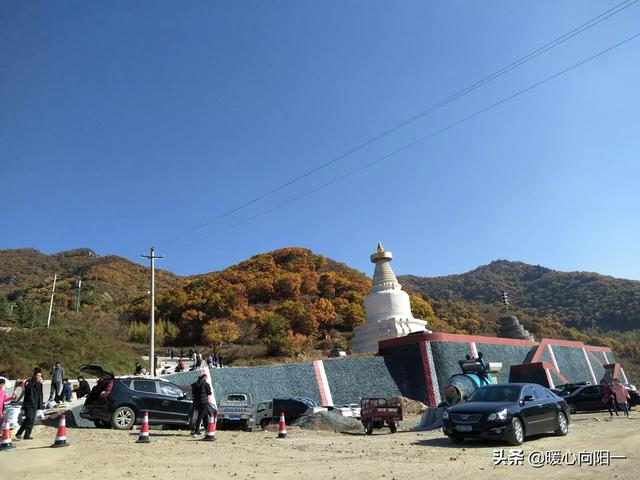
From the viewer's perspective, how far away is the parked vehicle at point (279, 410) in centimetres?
1881

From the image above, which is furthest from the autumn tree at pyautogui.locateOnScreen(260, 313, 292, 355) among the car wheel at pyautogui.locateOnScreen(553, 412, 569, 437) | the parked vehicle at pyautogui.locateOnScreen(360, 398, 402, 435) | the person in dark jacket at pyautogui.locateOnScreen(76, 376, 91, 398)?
the car wheel at pyautogui.locateOnScreen(553, 412, 569, 437)

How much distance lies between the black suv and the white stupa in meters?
19.8

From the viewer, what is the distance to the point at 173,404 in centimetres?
1434

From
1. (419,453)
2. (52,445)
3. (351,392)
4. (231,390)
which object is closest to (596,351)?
(351,392)

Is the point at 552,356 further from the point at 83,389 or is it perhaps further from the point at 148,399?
the point at 148,399

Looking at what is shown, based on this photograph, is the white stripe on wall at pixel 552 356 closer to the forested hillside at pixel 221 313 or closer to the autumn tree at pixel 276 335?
the forested hillside at pixel 221 313

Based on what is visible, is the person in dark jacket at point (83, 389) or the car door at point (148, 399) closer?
the car door at point (148, 399)

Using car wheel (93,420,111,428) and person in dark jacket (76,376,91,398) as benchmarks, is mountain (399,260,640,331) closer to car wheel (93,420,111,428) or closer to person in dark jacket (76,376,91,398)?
person in dark jacket (76,376,91,398)

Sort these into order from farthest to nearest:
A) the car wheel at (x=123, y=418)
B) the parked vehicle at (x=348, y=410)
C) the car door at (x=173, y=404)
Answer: the parked vehicle at (x=348, y=410) < the car door at (x=173, y=404) < the car wheel at (x=123, y=418)

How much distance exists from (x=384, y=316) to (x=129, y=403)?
2276 cm

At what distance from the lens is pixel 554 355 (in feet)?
122

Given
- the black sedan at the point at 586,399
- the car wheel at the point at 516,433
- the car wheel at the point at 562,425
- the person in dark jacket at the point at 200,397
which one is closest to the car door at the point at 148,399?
the person in dark jacket at the point at 200,397

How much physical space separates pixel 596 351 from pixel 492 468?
43.7 m

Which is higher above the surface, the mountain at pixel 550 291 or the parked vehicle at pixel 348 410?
the mountain at pixel 550 291
